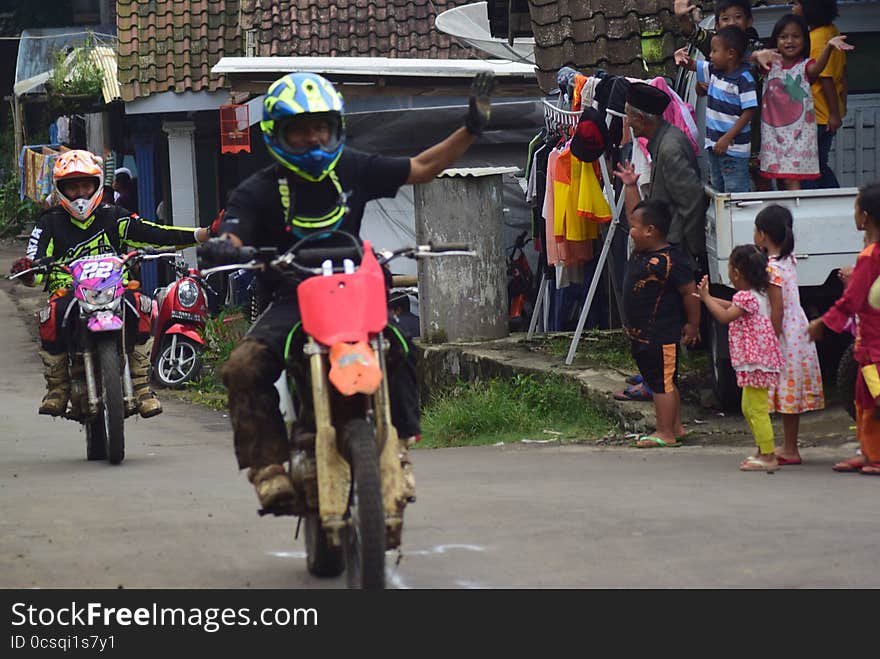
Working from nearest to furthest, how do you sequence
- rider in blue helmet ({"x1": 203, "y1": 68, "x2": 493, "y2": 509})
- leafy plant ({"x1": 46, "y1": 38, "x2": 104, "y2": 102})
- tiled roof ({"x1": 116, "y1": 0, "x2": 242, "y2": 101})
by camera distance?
rider in blue helmet ({"x1": 203, "y1": 68, "x2": 493, "y2": 509})
tiled roof ({"x1": 116, "y1": 0, "x2": 242, "y2": 101})
leafy plant ({"x1": 46, "y1": 38, "x2": 104, "y2": 102})

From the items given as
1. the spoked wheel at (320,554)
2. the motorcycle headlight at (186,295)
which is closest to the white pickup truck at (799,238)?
the spoked wheel at (320,554)

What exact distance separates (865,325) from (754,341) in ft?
2.15

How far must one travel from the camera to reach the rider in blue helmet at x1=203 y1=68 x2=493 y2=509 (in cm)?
557

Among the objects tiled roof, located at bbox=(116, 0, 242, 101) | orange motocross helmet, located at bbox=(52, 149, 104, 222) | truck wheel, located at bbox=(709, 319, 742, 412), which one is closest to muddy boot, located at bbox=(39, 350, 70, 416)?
orange motocross helmet, located at bbox=(52, 149, 104, 222)

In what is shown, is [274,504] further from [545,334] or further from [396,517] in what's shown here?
[545,334]

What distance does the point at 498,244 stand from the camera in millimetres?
13258

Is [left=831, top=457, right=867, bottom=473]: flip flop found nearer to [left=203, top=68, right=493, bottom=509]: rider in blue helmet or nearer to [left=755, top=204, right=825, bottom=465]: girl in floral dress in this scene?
[left=755, top=204, right=825, bottom=465]: girl in floral dress

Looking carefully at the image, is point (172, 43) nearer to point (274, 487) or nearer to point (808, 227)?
point (808, 227)

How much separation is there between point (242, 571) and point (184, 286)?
10.2 metres

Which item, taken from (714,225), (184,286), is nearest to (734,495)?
(714,225)

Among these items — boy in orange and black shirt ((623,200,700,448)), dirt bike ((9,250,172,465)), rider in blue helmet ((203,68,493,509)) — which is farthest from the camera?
dirt bike ((9,250,172,465))

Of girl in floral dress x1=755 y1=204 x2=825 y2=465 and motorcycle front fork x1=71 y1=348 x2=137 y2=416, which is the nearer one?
girl in floral dress x1=755 y1=204 x2=825 y2=465

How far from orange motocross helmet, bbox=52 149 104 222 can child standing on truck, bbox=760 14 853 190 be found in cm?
452

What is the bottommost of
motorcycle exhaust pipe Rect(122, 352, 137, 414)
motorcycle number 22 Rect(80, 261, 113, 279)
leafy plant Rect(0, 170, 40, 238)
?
leafy plant Rect(0, 170, 40, 238)
